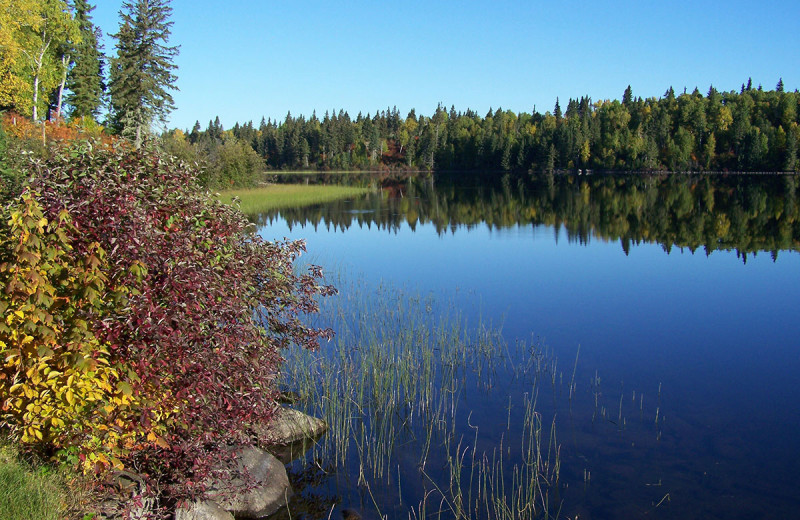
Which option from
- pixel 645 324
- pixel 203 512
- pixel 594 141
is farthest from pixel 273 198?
pixel 594 141

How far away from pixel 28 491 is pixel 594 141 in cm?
14585

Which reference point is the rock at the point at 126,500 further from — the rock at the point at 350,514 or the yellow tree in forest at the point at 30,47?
the yellow tree in forest at the point at 30,47

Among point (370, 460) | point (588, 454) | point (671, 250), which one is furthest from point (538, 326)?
point (671, 250)

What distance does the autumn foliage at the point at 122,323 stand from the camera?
18.3ft

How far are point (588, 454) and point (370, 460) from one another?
10.3ft

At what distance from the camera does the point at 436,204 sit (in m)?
54.0

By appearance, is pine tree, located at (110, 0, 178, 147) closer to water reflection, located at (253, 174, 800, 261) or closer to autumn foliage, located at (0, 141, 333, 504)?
water reflection, located at (253, 174, 800, 261)

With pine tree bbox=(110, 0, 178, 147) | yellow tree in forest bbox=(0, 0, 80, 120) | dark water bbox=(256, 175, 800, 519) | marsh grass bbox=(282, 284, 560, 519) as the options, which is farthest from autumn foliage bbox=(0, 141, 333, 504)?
pine tree bbox=(110, 0, 178, 147)

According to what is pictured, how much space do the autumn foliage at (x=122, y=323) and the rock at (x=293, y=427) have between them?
1.98 meters

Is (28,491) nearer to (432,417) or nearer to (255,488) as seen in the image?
(255,488)

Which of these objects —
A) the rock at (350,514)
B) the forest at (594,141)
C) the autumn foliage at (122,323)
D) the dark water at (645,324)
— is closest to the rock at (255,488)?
the autumn foliage at (122,323)

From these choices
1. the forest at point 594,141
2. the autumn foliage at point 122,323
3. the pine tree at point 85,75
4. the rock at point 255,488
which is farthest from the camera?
the forest at point 594,141

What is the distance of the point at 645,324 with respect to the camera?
1595 centimetres

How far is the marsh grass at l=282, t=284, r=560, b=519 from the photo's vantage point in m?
8.14
